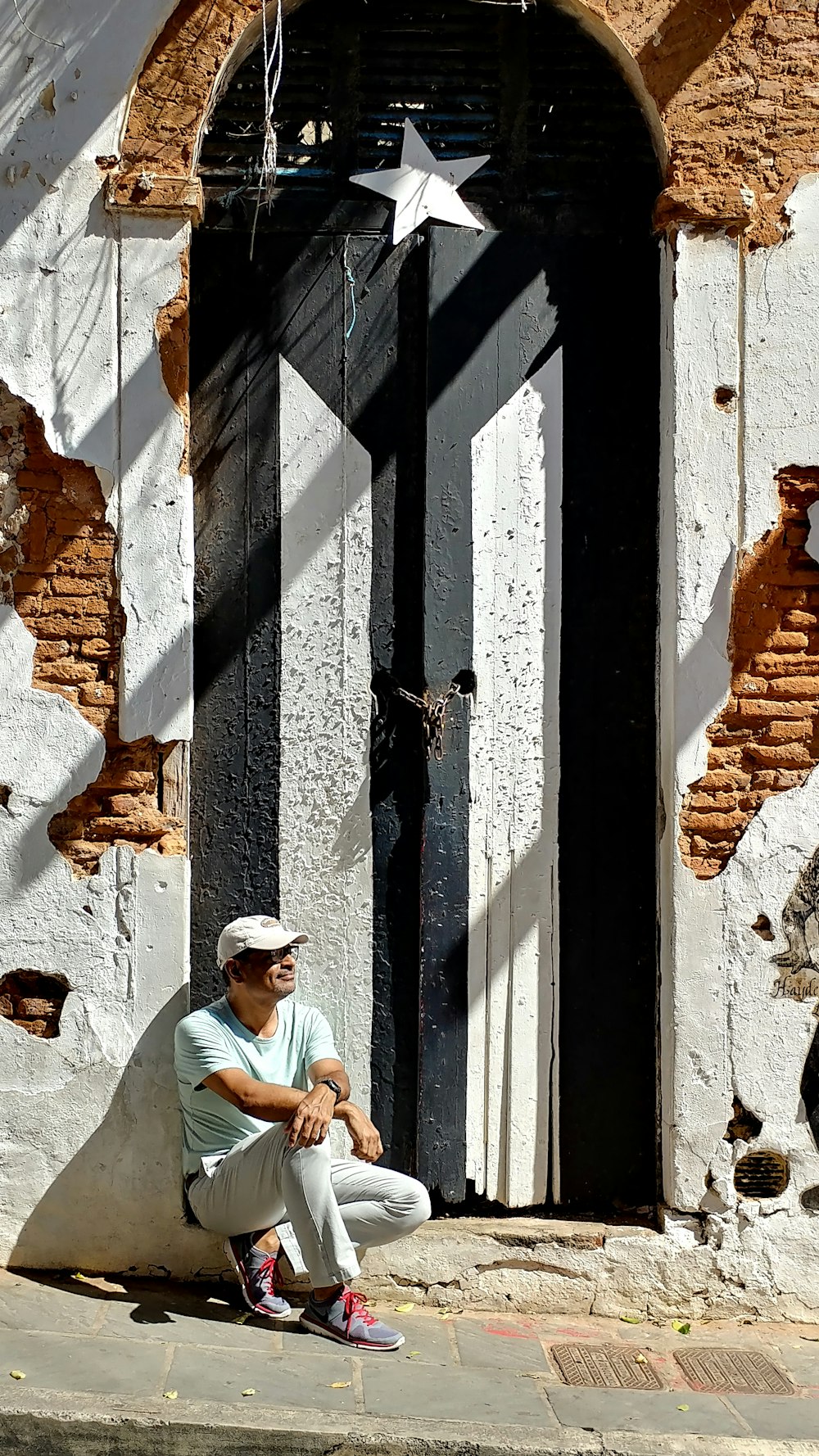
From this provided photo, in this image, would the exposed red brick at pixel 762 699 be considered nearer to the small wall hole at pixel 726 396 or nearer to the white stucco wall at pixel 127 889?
the white stucco wall at pixel 127 889

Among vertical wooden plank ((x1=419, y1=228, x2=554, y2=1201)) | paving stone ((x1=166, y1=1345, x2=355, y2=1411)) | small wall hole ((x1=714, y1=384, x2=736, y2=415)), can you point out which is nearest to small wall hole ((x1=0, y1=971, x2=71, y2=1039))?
paving stone ((x1=166, y1=1345, x2=355, y2=1411))

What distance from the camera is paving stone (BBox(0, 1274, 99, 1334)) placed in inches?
147

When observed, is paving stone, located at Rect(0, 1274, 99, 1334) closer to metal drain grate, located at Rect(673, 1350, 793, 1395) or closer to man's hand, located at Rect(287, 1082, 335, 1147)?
man's hand, located at Rect(287, 1082, 335, 1147)

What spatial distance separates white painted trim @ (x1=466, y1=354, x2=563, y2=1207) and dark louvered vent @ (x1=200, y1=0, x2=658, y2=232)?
66cm

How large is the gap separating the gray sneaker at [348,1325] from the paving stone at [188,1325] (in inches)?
5.2

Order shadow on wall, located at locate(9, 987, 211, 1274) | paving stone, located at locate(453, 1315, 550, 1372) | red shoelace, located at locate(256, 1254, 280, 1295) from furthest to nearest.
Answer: shadow on wall, located at locate(9, 987, 211, 1274) < red shoelace, located at locate(256, 1254, 280, 1295) < paving stone, located at locate(453, 1315, 550, 1372)

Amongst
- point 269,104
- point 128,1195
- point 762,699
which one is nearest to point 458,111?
point 269,104

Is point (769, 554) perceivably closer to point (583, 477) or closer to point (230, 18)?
point (583, 477)

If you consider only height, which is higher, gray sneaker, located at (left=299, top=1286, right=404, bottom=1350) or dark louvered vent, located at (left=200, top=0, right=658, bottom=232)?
dark louvered vent, located at (left=200, top=0, right=658, bottom=232)

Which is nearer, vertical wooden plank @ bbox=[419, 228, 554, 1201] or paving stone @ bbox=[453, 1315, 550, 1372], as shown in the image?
paving stone @ bbox=[453, 1315, 550, 1372]

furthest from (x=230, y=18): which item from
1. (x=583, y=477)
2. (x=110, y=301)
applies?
(x=583, y=477)

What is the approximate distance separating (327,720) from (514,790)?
0.68 meters

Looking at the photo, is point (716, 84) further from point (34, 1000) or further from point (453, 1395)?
point (453, 1395)

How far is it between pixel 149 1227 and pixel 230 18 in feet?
13.0
